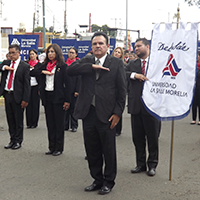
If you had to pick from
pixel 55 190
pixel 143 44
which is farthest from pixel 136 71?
pixel 55 190

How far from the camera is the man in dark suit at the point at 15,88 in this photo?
6719 millimetres

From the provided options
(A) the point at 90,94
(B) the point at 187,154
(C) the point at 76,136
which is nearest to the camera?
(A) the point at 90,94

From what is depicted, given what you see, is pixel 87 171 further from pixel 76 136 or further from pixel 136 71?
pixel 76 136

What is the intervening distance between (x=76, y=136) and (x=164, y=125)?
280cm

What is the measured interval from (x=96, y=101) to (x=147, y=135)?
4.32 feet

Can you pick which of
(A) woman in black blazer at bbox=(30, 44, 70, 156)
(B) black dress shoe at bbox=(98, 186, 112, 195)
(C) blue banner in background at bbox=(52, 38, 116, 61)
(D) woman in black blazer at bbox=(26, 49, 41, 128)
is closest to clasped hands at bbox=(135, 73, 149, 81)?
(B) black dress shoe at bbox=(98, 186, 112, 195)

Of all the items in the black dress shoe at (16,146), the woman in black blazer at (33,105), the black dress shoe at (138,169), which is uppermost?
the woman in black blazer at (33,105)

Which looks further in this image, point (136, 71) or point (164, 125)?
point (164, 125)

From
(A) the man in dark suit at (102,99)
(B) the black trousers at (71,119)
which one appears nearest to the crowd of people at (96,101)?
(A) the man in dark suit at (102,99)

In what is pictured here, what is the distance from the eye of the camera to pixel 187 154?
646 centimetres

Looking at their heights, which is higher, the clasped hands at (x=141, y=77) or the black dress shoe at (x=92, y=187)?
the clasped hands at (x=141, y=77)

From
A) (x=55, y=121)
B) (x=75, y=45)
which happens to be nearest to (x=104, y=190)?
(x=55, y=121)

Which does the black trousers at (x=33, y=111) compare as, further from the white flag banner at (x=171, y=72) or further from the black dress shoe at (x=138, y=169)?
the white flag banner at (x=171, y=72)

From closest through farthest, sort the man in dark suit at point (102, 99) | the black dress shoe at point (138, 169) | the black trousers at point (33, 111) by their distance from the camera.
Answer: the man in dark suit at point (102, 99)
the black dress shoe at point (138, 169)
the black trousers at point (33, 111)
